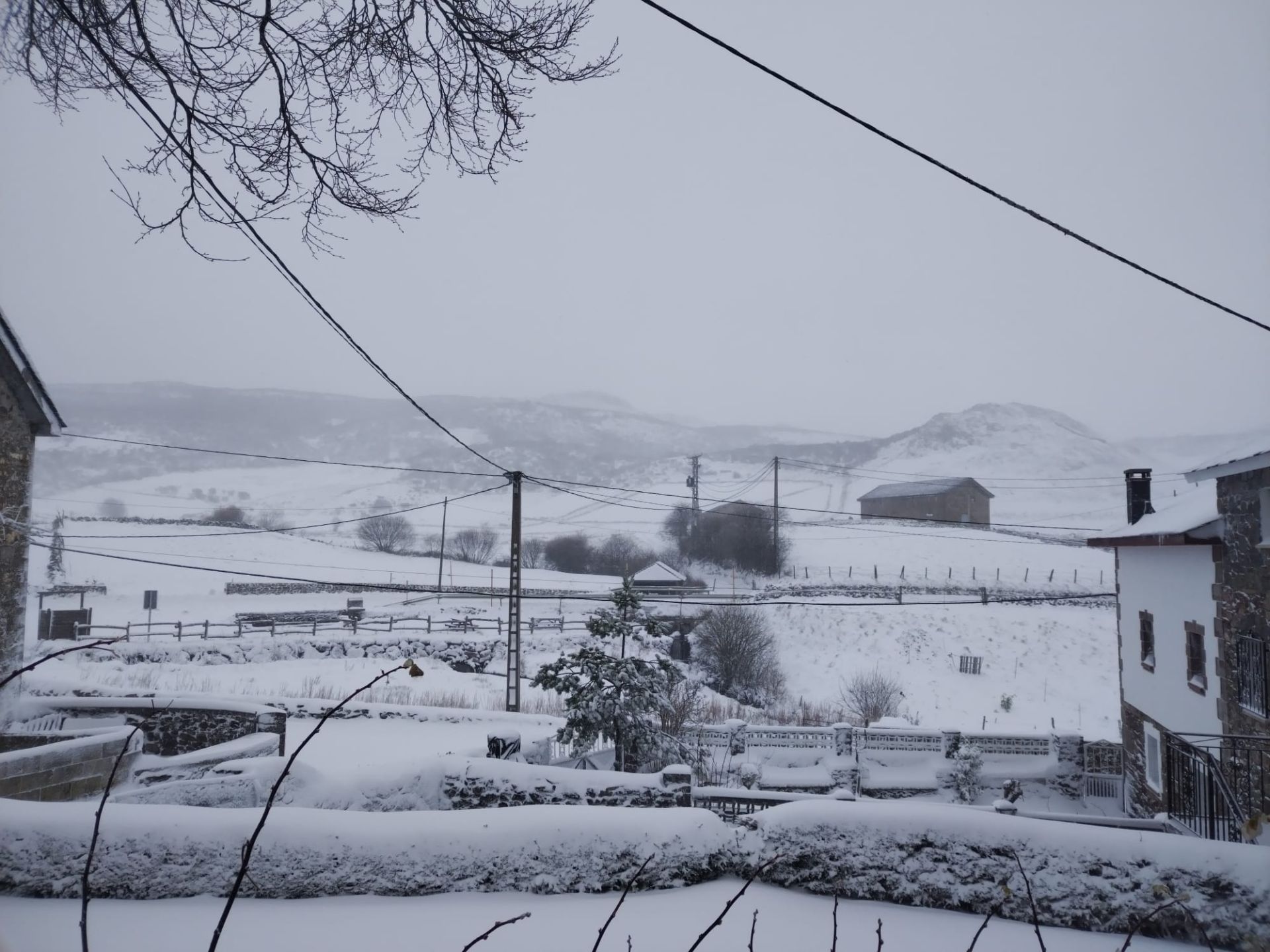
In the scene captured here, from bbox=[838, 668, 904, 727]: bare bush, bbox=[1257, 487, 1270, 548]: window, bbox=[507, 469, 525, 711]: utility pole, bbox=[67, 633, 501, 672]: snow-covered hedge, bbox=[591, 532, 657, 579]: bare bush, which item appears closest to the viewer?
bbox=[1257, 487, 1270, 548]: window

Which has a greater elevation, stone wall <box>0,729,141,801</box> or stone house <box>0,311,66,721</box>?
stone house <box>0,311,66,721</box>

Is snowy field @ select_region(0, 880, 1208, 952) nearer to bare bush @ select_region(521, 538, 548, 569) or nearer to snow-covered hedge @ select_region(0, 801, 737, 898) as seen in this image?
snow-covered hedge @ select_region(0, 801, 737, 898)

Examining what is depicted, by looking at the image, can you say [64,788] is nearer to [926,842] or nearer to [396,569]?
[926,842]

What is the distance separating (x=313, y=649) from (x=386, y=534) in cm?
1459

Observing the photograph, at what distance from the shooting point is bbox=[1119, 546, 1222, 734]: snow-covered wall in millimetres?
8367

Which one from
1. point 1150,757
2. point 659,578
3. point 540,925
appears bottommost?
point 1150,757

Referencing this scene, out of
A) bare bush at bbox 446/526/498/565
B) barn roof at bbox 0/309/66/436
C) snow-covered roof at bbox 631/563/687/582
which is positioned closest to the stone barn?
snow-covered roof at bbox 631/563/687/582

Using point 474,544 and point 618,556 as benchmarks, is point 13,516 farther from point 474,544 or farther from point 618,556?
point 474,544

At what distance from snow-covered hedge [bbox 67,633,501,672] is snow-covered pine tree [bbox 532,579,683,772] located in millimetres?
10979

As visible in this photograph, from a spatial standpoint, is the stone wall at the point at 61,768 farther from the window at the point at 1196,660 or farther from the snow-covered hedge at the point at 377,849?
the window at the point at 1196,660

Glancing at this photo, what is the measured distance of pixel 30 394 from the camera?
671cm

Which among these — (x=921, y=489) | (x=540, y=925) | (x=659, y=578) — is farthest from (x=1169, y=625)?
(x=921, y=489)

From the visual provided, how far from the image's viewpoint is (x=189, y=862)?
3873mm

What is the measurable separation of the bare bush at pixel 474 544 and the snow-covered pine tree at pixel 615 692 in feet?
77.7
